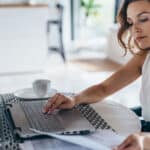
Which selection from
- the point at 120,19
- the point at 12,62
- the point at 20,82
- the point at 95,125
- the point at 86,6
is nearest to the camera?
the point at 95,125

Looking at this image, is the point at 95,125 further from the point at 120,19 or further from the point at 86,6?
the point at 86,6

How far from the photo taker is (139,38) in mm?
1192

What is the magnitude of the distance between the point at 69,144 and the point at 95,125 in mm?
145

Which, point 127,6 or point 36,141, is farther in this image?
point 127,6

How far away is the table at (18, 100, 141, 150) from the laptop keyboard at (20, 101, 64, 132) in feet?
0.23

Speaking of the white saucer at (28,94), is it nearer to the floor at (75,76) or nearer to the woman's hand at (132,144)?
the woman's hand at (132,144)

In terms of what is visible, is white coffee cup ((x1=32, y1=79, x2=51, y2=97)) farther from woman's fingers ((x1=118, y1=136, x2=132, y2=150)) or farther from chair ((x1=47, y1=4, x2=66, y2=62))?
chair ((x1=47, y1=4, x2=66, y2=62))

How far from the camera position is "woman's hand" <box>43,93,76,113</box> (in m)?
1.19

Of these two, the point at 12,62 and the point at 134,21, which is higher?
the point at 134,21

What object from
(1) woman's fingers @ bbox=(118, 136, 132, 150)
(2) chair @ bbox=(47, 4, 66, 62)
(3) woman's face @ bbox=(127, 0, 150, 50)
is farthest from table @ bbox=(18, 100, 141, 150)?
(2) chair @ bbox=(47, 4, 66, 62)

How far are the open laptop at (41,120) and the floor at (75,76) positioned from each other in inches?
83.1

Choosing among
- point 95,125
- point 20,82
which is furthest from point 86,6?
point 95,125

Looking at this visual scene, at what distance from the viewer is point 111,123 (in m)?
1.12

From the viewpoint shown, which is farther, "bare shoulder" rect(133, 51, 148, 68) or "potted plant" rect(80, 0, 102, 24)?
"potted plant" rect(80, 0, 102, 24)
